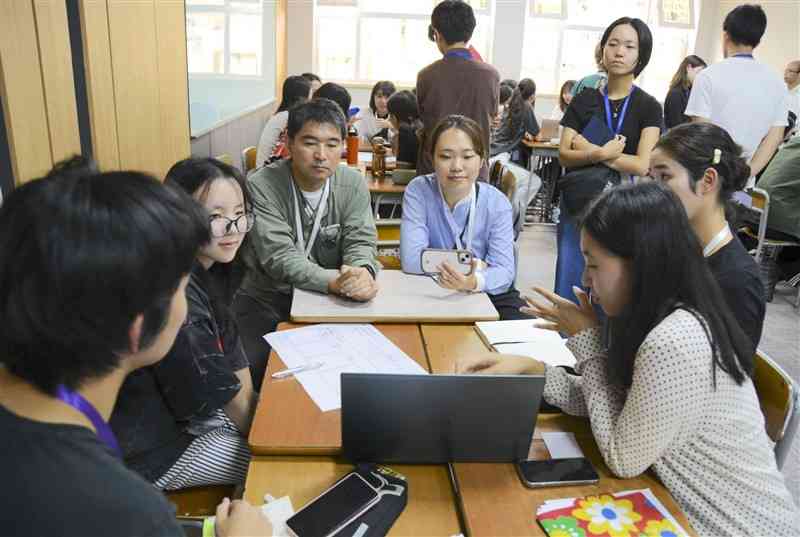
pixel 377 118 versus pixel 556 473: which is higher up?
pixel 377 118

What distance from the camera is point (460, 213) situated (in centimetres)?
241

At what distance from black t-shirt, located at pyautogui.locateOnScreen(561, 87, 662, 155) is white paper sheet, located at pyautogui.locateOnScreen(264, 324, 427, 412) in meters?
1.69

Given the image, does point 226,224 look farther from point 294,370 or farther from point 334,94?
point 334,94

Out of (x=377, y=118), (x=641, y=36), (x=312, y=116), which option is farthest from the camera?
(x=377, y=118)

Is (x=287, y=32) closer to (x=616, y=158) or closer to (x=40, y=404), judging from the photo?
(x=616, y=158)

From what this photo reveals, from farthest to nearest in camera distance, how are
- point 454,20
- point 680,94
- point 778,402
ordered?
point 680,94 < point 454,20 < point 778,402

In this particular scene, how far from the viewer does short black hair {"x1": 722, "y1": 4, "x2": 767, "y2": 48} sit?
305cm

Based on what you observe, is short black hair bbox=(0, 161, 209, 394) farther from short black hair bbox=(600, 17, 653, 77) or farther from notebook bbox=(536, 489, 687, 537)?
short black hair bbox=(600, 17, 653, 77)

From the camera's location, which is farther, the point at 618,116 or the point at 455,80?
the point at 455,80

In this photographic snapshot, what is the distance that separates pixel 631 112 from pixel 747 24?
3.07 feet

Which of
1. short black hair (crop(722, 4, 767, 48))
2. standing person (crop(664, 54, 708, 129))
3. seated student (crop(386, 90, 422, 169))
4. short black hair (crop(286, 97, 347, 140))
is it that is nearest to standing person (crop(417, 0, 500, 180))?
seated student (crop(386, 90, 422, 169))

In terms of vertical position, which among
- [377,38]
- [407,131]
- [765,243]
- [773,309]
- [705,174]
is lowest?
[773,309]

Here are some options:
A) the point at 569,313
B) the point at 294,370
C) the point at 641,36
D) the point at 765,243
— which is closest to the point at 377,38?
the point at 765,243

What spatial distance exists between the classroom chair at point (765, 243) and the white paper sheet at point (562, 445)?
2.98 meters
